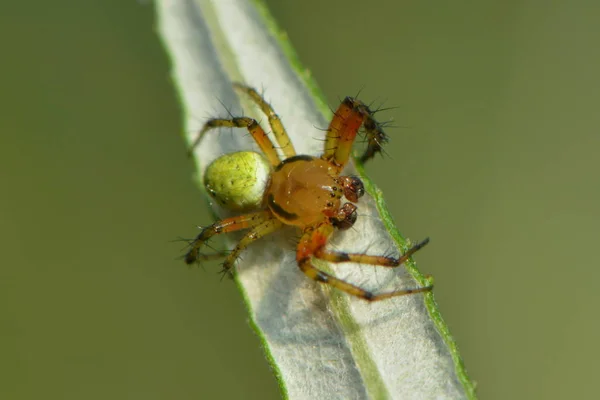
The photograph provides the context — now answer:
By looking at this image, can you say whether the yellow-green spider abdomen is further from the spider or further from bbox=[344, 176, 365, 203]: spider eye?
bbox=[344, 176, 365, 203]: spider eye

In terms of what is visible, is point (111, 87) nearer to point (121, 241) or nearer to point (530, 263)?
point (121, 241)

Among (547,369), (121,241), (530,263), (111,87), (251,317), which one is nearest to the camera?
(251,317)

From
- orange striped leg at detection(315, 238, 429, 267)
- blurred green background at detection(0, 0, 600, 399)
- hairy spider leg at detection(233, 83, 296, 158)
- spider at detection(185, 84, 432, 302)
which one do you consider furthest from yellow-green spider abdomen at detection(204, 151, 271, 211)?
blurred green background at detection(0, 0, 600, 399)

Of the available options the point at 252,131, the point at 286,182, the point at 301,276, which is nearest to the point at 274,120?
the point at 252,131

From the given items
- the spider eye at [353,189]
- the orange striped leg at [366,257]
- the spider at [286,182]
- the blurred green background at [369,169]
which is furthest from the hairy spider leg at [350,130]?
the blurred green background at [369,169]

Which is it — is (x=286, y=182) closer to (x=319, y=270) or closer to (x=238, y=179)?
(x=238, y=179)

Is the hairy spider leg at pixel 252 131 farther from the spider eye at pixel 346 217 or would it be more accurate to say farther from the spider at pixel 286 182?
the spider eye at pixel 346 217

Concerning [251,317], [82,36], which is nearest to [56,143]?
[82,36]
